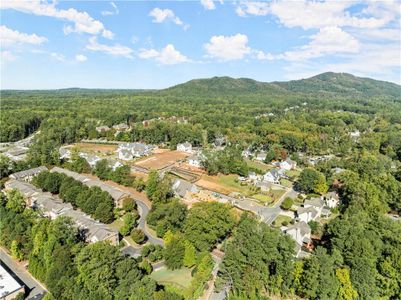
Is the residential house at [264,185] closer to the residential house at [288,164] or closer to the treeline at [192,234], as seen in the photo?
the residential house at [288,164]

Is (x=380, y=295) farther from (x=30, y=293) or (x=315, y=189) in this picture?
(x=30, y=293)

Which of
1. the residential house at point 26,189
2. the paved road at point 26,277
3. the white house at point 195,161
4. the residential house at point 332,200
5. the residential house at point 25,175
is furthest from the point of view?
the white house at point 195,161

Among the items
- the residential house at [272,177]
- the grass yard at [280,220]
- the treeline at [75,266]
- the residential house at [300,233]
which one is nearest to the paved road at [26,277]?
the treeline at [75,266]

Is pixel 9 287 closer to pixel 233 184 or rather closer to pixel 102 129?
pixel 233 184

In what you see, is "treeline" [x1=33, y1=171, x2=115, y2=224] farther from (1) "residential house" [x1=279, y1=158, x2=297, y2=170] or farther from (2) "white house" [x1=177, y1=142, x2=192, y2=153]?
(1) "residential house" [x1=279, y1=158, x2=297, y2=170]

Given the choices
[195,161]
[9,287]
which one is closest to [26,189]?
[9,287]

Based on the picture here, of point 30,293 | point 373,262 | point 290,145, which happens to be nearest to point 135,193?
point 30,293
